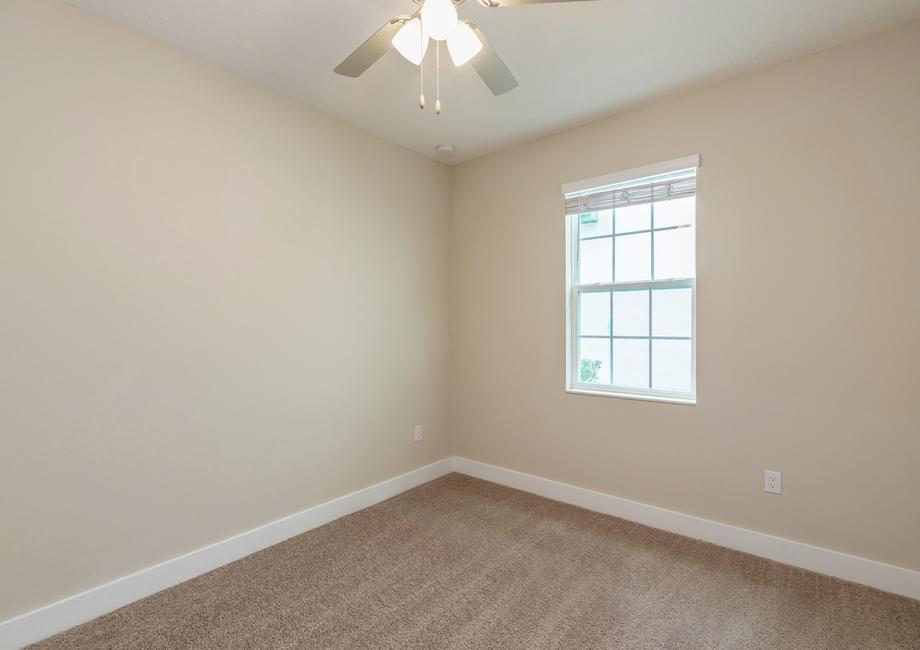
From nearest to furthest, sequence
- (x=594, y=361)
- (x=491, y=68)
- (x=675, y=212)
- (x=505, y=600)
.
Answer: (x=491, y=68), (x=505, y=600), (x=675, y=212), (x=594, y=361)

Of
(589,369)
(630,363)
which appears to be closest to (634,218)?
(630,363)

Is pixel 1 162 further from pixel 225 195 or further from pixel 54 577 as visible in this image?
pixel 54 577

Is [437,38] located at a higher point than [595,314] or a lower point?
higher

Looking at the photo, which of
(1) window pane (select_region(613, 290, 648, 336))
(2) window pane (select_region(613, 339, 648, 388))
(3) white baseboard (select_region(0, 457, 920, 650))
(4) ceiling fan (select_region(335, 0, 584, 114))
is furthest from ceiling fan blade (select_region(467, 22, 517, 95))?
(3) white baseboard (select_region(0, 457, 920, 650))

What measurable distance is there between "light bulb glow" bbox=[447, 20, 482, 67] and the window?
1.52 metres

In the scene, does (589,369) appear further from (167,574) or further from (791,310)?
(167,574)

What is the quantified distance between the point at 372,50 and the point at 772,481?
2.79 meters

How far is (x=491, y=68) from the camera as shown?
1.74 m

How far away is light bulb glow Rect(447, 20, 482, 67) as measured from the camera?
157cm

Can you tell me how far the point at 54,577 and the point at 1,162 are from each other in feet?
5.45

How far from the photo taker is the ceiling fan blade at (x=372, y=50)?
1568 millimetres

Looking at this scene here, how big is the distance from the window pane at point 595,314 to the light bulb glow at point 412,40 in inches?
75.5

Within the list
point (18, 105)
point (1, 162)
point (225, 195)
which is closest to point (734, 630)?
point (225, 195)

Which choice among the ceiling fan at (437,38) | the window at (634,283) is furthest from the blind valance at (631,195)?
the ceiling fan at (437,38)
